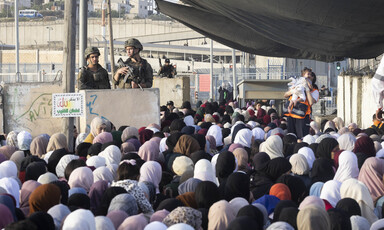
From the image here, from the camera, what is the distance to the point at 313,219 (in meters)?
5.48

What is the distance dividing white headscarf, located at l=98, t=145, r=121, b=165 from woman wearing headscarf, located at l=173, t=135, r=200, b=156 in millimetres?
717

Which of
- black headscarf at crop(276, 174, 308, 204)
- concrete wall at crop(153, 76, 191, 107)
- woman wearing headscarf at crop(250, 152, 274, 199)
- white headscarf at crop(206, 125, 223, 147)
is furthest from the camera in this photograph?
concrete wall at crop(153, 76, 191, 107)

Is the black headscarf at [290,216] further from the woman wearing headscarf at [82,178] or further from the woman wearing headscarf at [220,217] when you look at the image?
the woman wearing headscarf at [82,178]

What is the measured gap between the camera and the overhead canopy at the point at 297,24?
7.90 m

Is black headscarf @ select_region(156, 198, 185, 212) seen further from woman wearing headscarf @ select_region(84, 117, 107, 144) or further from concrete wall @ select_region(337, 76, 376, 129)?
concrete wall @ select_region(337, 76, 376, 129)

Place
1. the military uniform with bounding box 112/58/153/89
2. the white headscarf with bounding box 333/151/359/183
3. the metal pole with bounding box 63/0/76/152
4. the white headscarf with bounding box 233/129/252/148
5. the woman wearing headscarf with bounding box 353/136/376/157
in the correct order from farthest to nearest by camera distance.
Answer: the military uniform with bounding box 112/58/153/89
the metal pole with bounding box 63/0/76/152
the white headscarf with bounding box 233/129/252/148
the woman wearing headscarf with bounding box 353/136/376/157
the white headscarf with bounding box 333/151/359/183

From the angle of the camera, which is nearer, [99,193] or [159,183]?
[99,193]

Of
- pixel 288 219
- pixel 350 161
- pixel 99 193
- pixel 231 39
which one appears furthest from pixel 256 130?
pixel 288 219

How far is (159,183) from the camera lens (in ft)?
25.8

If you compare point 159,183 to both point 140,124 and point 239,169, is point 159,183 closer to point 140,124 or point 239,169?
point 239,169

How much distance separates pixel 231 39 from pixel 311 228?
5464mm

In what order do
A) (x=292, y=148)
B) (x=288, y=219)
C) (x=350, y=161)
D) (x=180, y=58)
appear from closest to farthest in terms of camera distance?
(x=288, y=219) < (x=350, y=161) < (x=292, y=148) < (x=180, y=58)

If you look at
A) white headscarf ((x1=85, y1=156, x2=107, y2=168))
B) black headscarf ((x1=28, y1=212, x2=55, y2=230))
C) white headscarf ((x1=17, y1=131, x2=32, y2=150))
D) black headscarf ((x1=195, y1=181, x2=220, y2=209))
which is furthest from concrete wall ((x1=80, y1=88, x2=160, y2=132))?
black headscarf ((x1=28, y1=212, x2=55, y2=230))

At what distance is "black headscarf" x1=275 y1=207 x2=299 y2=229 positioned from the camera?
574cm
